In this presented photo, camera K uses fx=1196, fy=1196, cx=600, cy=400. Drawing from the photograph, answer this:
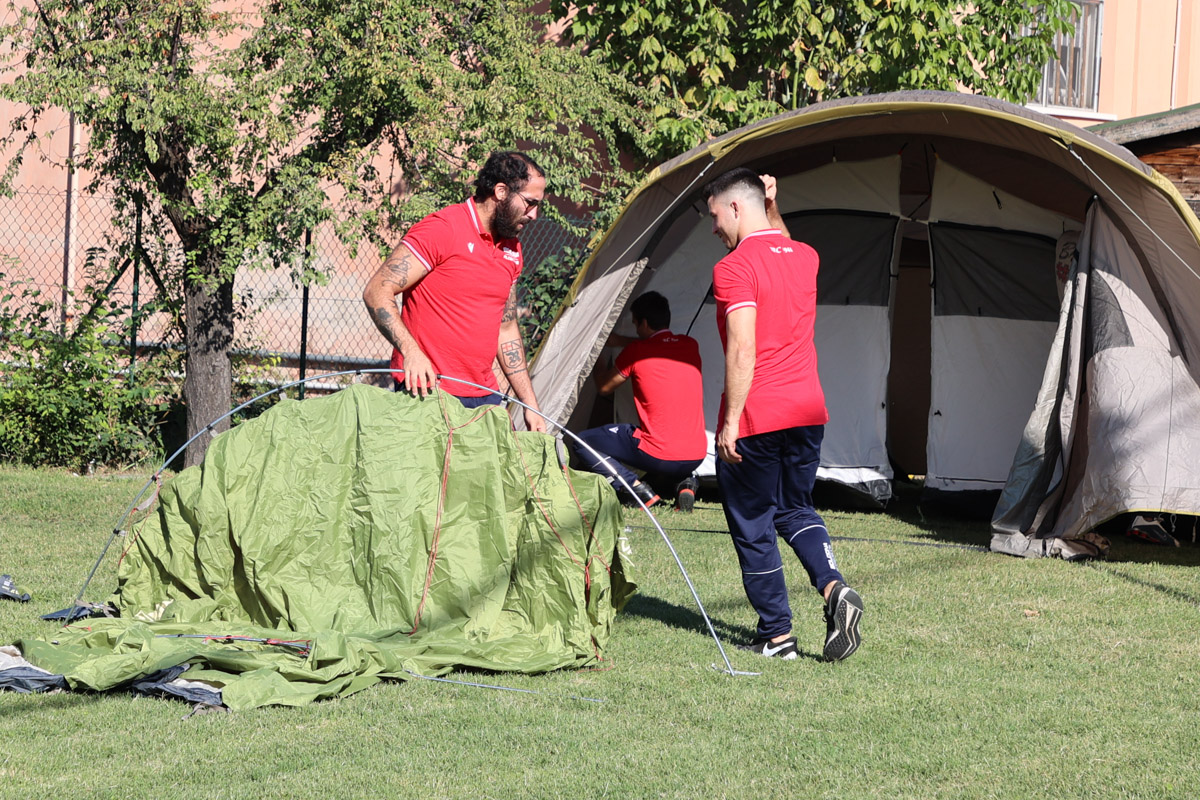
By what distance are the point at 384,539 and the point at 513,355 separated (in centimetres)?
112

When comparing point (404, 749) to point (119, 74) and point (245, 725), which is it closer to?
point (245, 725)

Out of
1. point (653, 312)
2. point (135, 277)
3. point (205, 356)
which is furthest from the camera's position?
point (135, 277)

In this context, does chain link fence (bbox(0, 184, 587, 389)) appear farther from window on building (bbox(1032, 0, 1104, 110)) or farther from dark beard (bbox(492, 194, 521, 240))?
window on building (bbox(1032, 0, 1104, 110))

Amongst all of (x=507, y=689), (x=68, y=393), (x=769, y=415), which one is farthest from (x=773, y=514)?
(x=68, y=393)

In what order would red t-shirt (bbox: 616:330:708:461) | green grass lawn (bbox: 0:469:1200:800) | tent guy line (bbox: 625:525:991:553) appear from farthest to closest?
red t-shirt (bbox: 616:330:708:461)
tent guy line (bbox: 625:525:991:553)
green grass lawn (bbox: 0:469:1200:800)

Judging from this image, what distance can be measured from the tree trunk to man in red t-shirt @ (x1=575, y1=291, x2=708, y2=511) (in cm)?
287

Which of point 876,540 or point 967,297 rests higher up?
point 967,297

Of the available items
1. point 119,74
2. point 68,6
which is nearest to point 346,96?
point 119,74

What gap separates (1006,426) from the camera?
8.23 m

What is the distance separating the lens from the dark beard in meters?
4.79

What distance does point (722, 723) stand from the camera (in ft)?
12.0

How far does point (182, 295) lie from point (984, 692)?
6.90m

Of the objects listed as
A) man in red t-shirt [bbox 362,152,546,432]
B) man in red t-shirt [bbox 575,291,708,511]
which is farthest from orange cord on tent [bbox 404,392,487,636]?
man in red t-shirt [bbox 575,291,708,511]

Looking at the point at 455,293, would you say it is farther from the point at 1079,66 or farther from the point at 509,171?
the point at 1079,66
